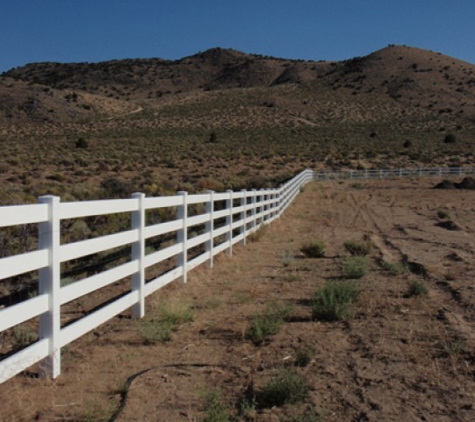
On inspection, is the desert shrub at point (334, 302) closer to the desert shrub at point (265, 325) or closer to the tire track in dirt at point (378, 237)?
the desert shrub at point (265, 325)

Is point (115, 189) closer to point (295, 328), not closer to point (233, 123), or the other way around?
point (295, 328)

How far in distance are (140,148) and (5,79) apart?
56.9 meters

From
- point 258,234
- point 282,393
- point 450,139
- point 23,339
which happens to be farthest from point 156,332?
point 450,139

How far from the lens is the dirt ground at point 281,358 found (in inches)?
176

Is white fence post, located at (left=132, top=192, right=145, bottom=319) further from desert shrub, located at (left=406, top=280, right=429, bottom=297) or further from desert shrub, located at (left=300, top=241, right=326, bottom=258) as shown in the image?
desert shrub, located at (left=300, top=241, right=326, bottom=258)

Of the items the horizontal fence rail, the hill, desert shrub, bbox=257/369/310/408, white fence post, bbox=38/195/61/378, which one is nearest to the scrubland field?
desert shrub, bbox=257/369/310/408

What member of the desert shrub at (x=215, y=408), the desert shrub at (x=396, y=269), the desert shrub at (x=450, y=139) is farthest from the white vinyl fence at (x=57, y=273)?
the desert shrub at (x=450, y=139)

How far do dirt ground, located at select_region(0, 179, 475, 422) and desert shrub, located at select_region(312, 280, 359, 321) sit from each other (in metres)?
0.11

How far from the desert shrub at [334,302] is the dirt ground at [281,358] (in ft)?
0.36

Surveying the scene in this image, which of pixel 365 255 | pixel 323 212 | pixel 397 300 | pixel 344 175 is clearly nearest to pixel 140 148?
pixel 344 175

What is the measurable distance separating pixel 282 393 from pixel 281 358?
1.08 metres

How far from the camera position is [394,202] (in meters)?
30.6

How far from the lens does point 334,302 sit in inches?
289

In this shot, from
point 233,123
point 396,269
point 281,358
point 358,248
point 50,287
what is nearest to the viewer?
point 50,287
